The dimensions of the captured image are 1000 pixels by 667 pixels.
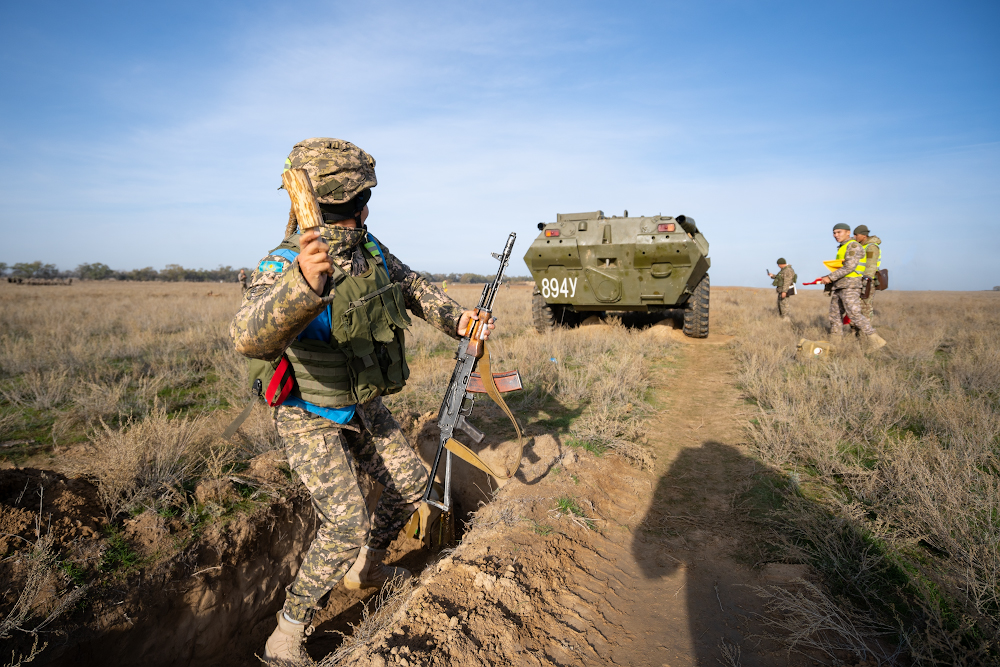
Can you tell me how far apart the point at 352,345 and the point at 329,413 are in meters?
0.36

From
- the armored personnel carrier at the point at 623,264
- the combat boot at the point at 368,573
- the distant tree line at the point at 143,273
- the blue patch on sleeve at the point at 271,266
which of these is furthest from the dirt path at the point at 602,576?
the distant tree line at the point at 143,273

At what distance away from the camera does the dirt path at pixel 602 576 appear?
2002 mm

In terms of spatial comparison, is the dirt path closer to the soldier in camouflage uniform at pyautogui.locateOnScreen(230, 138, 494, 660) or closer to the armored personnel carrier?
the soldier in camouflage uniform at pyautogui.locateOnScreen(230, 138, 494, 660)

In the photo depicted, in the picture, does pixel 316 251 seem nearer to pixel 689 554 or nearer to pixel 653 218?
pixel 689 554

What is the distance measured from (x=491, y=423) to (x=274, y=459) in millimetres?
1803

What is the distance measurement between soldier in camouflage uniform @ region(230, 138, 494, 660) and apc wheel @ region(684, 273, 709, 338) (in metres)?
7.23

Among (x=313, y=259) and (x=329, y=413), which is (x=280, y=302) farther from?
(x=329, y=413)

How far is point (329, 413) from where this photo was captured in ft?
7.37

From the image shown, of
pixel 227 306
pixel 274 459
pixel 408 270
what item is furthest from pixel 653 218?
pixel 227 306

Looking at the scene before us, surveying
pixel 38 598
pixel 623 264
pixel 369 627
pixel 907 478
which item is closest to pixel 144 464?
pixel 38 598

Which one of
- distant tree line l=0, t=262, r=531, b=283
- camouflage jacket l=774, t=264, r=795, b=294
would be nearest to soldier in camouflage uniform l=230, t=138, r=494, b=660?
camouflage jacket l=774, t=264, r=795, b=294

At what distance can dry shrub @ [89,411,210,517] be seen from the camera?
2.71 m

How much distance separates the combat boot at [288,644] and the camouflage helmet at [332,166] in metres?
1.98

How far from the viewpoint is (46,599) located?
6.76 feet
